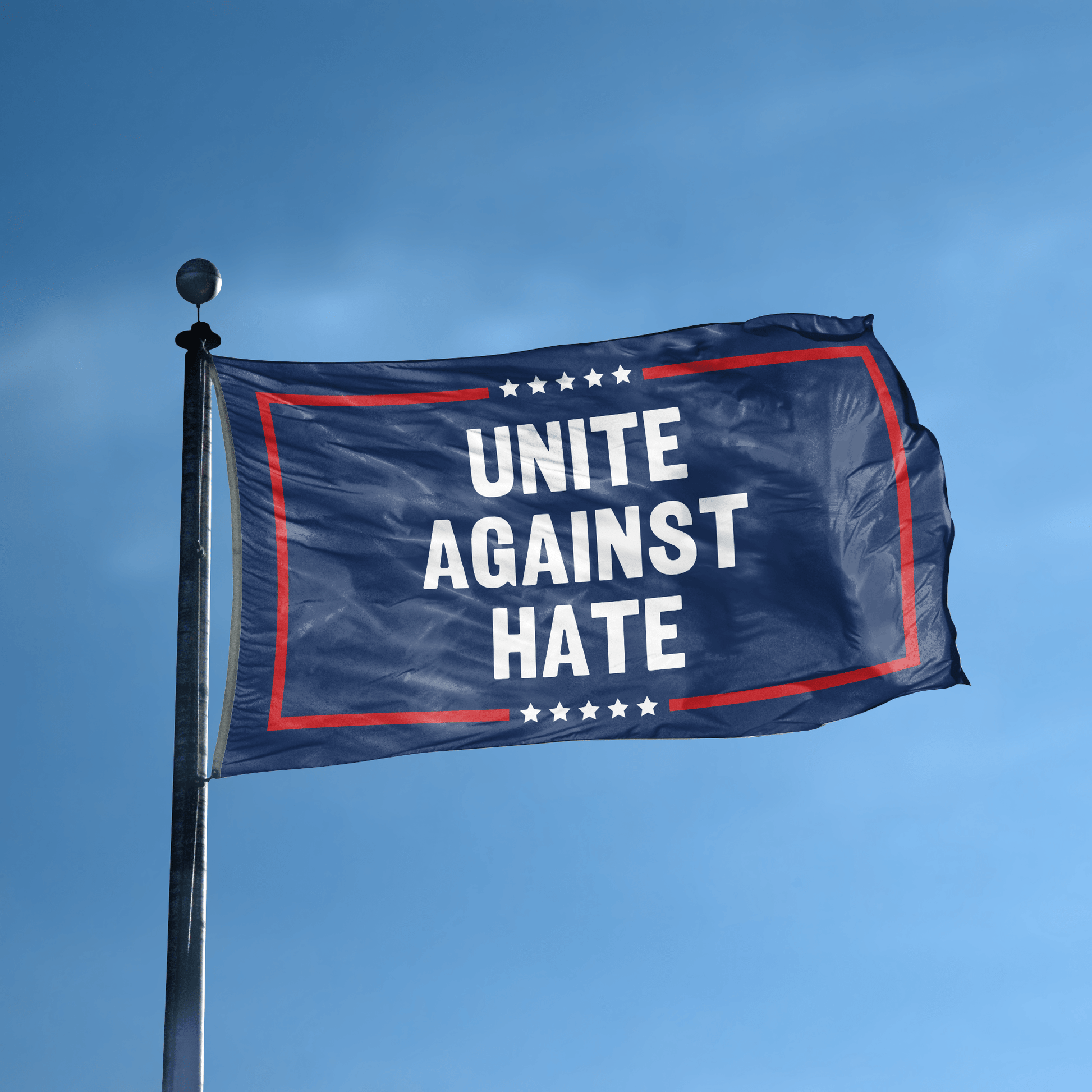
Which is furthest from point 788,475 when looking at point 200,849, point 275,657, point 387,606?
point 200,849

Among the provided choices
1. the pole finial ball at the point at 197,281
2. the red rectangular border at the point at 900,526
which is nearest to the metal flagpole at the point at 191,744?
the pole finial ball at the point at 197,281

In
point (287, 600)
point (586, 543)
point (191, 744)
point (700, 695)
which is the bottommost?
point (191, 744)

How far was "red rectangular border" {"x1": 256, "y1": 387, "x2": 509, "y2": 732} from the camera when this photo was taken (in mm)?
11195

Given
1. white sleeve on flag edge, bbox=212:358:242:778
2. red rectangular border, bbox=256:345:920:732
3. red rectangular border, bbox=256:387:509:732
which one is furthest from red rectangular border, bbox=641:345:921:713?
white sleeve on flag edge, bbox=212:358:242:778

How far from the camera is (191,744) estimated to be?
399 inches

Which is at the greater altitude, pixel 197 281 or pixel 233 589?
pixel 197 281

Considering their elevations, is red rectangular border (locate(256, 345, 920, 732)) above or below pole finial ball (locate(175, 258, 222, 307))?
below

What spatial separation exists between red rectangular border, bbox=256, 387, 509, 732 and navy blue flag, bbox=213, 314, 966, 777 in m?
0.02

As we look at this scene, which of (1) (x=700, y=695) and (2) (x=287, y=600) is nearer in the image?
(2) (x=287, y=600)

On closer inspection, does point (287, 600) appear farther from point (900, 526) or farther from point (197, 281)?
point (900, 526)

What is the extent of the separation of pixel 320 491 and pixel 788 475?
13.6 feet

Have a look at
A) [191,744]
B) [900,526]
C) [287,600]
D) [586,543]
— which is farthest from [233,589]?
[900,526]

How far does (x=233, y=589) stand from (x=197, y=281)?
8.69 feet

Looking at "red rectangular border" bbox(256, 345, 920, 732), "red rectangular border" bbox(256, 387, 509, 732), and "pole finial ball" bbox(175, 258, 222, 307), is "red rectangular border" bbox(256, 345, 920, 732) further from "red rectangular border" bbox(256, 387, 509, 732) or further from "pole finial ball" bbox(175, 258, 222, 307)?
"pole finial ball" bbox(175, 258, 222, 307)
